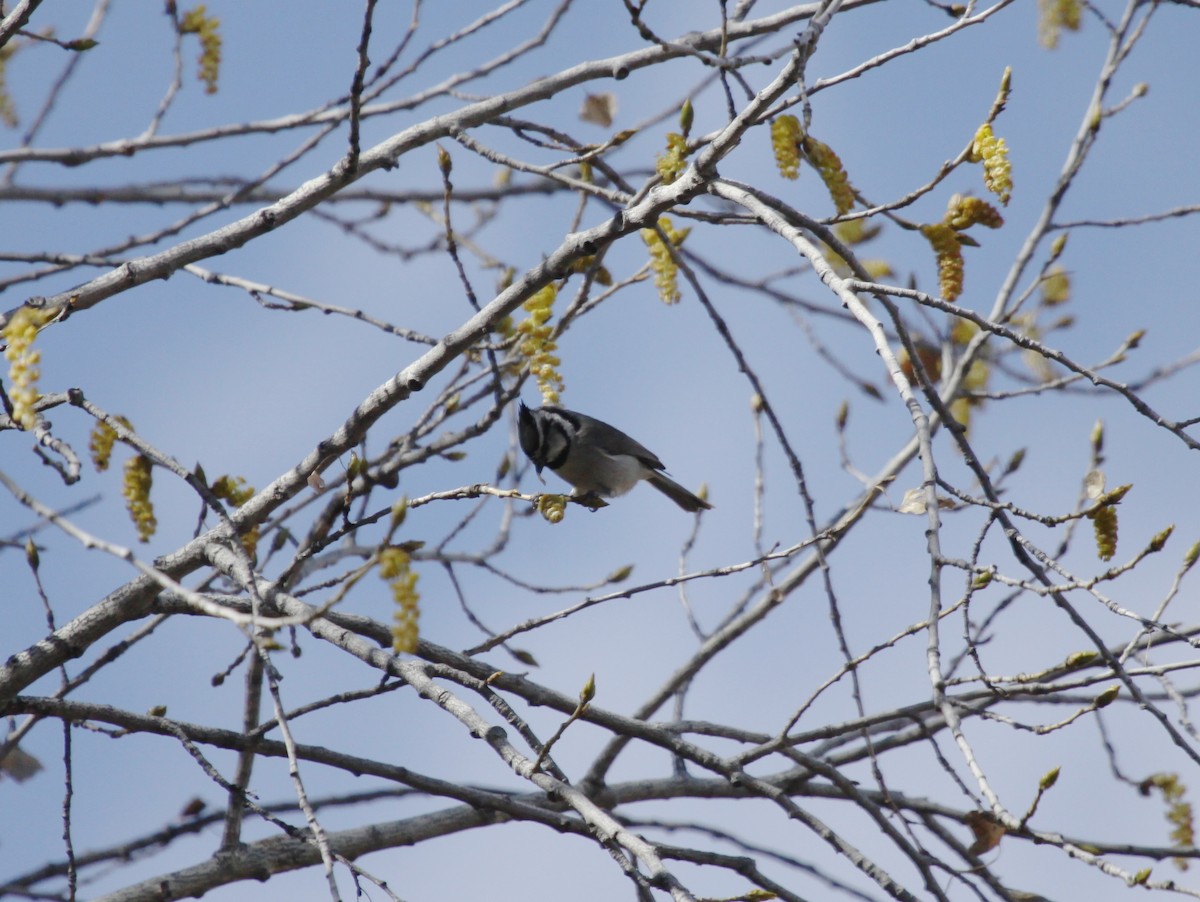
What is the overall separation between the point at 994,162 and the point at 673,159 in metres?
0.98

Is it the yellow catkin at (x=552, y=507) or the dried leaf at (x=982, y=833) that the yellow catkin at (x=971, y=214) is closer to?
the yellow catkin at (x=552, y=507)

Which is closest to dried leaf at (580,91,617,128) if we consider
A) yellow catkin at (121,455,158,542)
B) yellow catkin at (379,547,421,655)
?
yellow catkin at (121,455,158,542)

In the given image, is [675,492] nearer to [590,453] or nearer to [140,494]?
[590,453]

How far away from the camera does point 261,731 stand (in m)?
3.45

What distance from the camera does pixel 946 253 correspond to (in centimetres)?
336

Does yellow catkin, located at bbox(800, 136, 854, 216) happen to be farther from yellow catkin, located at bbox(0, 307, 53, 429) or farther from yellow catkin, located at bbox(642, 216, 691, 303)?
yellow catkin, located at bbox(0, 307, 53, 429)

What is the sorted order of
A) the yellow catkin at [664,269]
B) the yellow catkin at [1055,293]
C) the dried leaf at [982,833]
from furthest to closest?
the yellow catkin at [1055,293] → the yellow catkin at [664,269] → the dried leaf at [982,833]

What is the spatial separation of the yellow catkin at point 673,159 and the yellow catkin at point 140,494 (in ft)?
5.54

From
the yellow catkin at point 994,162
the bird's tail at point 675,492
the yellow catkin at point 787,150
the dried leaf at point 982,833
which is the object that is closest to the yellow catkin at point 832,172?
the yellow catkin at point 787,150

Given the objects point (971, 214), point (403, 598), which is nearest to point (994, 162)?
point (971, 214)

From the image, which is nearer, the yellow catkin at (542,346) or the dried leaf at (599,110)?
the yellow catkin at (542,346)

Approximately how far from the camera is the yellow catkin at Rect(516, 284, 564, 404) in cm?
335

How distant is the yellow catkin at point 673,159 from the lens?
354cm

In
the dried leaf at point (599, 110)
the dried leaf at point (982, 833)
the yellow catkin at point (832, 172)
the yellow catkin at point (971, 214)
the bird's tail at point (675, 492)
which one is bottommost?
the dried leaf at point (982, 833)
